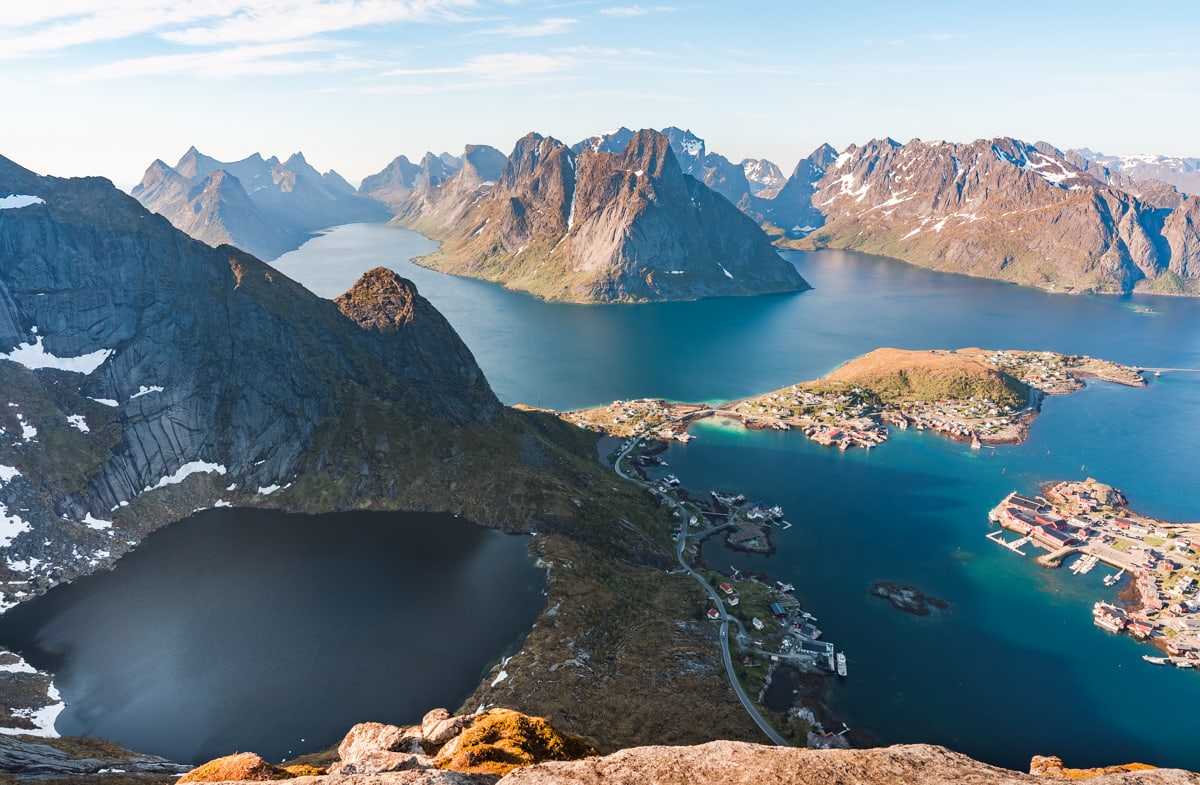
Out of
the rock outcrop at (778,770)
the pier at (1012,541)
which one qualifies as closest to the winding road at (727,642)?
the rock outcrop at (778,770)

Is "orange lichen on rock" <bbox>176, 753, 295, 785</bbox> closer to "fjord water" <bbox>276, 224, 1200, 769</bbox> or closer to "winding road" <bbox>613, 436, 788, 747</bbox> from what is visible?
"winding road" <bbox>613, 436, 788, 747</bbox>

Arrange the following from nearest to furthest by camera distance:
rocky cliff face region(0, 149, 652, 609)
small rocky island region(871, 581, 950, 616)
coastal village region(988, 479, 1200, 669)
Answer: coastal village region(988, 479, 1200, 669) → small rocky island region(871, 581, 950, 616) → rocky cliff face region(0, 149, 652, 609)

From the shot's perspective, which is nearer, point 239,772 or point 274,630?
point 239,772

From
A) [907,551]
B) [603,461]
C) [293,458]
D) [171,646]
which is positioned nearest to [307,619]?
[171,646]

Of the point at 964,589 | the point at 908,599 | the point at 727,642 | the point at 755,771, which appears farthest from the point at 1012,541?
the point at 755,771

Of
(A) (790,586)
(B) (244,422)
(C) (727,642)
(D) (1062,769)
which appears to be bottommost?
(A) (790,586)

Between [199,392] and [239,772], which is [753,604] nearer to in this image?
[239,772]

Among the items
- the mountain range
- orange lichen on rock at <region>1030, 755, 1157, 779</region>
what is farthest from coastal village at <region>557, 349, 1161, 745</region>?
orange lichen on rock at <region>1030, 755, 1157, 779</region>
